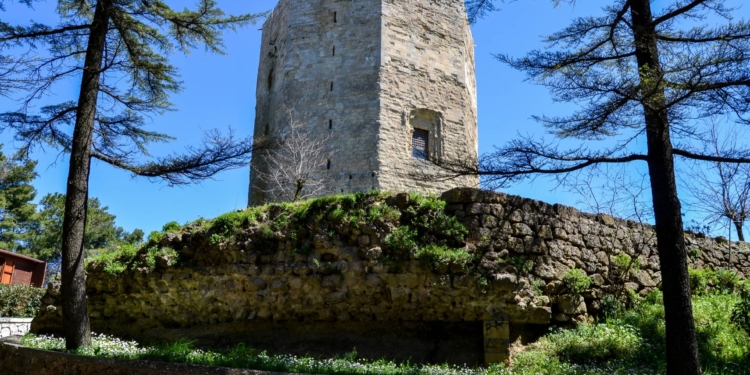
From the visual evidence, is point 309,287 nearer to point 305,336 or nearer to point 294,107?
point 305,336

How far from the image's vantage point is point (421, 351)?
9.04 meters

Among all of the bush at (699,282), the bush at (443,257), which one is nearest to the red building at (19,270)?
the bush at (443,257)

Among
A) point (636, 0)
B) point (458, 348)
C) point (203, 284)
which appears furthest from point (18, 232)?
point (636, 0)

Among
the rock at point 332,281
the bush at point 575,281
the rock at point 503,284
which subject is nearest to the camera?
the rock at point 503,284

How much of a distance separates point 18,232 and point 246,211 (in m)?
27.9

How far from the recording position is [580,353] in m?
8.16

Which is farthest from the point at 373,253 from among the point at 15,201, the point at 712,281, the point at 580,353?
the point at 15,201

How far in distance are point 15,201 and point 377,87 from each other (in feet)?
79.6

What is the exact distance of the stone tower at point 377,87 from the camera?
17.6 meters

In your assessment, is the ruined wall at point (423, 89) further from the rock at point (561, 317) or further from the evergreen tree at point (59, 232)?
the evergreen tree at point (59, 232)

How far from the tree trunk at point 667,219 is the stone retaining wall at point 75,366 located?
4899 mm

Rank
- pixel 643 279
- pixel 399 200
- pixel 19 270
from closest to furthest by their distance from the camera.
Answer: pixel 399 200
pixel 643 279
pixel 19 270

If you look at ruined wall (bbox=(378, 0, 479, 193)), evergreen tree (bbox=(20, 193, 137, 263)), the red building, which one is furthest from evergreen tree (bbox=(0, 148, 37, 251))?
ruined wall (bbox=(378, 0, 479, 193))

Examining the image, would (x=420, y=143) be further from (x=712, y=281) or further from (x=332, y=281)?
(x=332, y=281)
